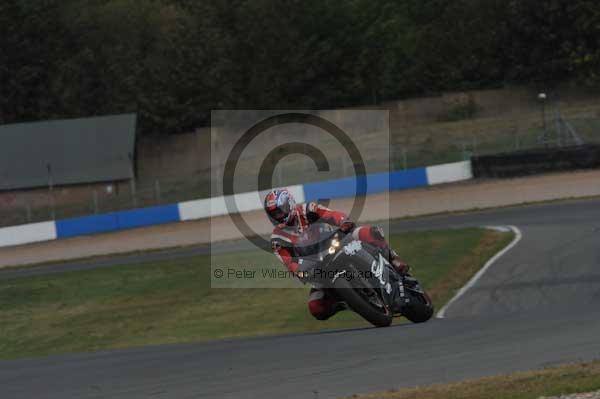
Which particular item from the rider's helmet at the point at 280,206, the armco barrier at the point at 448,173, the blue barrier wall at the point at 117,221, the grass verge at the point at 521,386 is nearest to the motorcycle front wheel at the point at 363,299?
the rider's helmet at the point at 280,206

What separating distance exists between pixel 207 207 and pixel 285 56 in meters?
25.0

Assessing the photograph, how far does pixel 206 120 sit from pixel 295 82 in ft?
20.3

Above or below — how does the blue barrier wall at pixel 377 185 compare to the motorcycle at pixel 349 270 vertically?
below

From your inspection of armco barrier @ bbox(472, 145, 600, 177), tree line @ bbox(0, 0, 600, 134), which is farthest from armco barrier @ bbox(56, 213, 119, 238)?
tree line @ bbox(0, 0, 600, 134)

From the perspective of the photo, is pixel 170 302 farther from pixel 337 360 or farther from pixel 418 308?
pixel 337 360

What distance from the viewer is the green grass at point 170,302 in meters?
18.5

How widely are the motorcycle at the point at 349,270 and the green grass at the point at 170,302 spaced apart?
5593mm

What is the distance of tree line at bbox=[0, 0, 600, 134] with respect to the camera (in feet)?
182

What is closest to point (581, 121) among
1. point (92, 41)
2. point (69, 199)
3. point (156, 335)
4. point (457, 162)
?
point (457, 162)

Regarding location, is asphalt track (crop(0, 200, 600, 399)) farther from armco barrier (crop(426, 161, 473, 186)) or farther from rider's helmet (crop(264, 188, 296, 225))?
armco barrier (crop(426, 161, 473, 186))

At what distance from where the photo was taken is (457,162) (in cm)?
3588

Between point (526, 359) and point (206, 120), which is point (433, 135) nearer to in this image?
point (206, 120)

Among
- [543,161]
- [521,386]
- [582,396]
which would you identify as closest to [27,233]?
[543,161]

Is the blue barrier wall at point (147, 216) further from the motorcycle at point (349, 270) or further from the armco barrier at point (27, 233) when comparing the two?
the motorcycle at point (349, 270)
